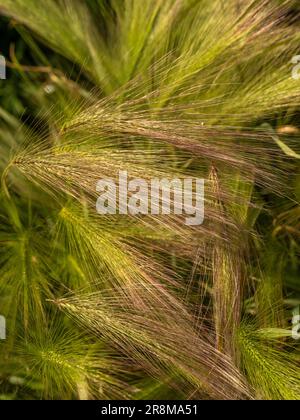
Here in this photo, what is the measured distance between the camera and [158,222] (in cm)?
98

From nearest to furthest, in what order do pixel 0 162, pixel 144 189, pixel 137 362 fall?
pixel 144 189, pixel 137 362, pixel 0 162

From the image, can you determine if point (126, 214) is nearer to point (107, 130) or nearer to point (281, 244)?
point (107, 130)

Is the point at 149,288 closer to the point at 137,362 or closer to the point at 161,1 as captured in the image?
the point at 137,362

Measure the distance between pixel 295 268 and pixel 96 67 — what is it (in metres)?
0.53

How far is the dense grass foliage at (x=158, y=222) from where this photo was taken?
0.99m

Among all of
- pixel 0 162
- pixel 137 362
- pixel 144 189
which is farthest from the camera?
pixel 0 162

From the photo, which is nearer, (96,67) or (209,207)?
(209,207)

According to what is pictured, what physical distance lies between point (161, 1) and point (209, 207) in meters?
0.40

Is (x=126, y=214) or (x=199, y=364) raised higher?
(x=126, y=214)

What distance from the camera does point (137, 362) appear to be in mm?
1096

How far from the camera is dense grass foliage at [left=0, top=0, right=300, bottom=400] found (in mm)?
991
